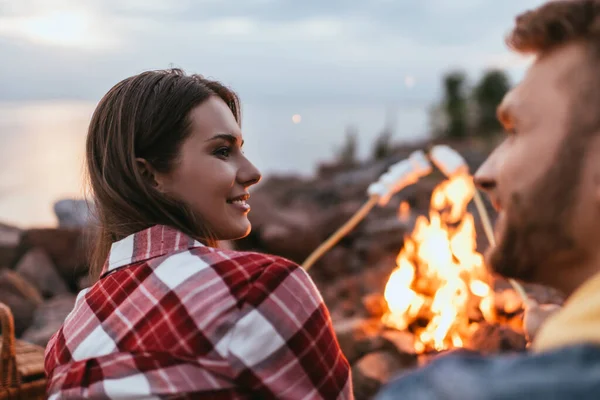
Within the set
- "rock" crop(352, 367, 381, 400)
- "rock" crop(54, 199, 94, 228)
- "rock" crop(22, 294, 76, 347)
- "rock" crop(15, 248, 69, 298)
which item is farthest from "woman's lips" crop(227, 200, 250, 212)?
"rock" crop(54, 199, 94, 228)

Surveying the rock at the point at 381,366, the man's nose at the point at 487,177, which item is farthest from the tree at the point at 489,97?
Answer: the man's nose at the point at 487,177

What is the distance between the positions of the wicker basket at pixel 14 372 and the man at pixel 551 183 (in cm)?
213

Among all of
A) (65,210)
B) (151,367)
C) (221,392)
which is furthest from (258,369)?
(65,210)

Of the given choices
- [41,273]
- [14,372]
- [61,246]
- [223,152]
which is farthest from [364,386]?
[61,246]

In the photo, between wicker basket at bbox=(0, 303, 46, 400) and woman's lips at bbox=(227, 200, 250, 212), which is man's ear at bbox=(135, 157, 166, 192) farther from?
wicker basket at bbox=(0, 303, 46, 400)

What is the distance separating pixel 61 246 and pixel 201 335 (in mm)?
4672

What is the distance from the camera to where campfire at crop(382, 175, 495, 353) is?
3398 millimetres

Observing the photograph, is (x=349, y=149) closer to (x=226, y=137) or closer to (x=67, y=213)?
(x=67, y=213)

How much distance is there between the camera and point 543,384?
0.79m

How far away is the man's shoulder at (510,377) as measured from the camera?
0.79 m

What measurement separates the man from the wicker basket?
6.98ft

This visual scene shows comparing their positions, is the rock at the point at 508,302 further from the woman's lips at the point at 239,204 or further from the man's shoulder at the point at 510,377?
the man's shoulder at the point at 510,377

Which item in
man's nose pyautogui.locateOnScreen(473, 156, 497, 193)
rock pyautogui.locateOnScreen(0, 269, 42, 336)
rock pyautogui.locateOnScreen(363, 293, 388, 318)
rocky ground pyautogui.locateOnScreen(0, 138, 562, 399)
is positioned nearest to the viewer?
man's nose pyautogui.locateOnScreen(473, 156, 497, 193)

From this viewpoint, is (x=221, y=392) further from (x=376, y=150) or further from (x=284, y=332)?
(x=376, y=150)
